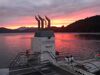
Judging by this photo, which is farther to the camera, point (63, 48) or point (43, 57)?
point (63, 48)

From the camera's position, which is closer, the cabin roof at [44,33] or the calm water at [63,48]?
the cabin roof at [44,33]

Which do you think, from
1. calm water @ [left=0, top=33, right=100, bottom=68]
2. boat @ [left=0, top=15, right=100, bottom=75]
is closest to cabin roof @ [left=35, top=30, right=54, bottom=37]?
boat @ [left=0, top=15, right=100, bottom=75]

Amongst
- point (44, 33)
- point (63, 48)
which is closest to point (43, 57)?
point (44, 33)

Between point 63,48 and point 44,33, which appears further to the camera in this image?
point 63,48

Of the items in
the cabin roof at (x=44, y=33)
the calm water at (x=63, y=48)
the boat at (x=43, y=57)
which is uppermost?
the cabin roof at (x=44, y=33)

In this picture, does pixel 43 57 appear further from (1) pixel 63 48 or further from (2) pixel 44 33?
(1) pixel 63 48

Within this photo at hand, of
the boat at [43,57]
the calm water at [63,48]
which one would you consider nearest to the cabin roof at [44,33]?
the boat at [43,57]

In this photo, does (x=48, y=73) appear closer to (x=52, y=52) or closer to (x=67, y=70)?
(x=67, y=70)

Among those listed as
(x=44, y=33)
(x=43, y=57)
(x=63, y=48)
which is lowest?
(x=63, y=48)

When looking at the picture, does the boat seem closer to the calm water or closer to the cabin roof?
the cabin roof

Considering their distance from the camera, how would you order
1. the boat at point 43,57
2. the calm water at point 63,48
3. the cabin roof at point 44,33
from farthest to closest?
the calm water at point 63,48 < the cabin roof at point 44,33 < the boat at point 43,57

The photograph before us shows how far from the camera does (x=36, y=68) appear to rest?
13.2 meters

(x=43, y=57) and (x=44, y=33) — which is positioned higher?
(x=44, y=33)

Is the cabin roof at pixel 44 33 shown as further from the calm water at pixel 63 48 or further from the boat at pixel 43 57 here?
the calm water at pixel 63 48
